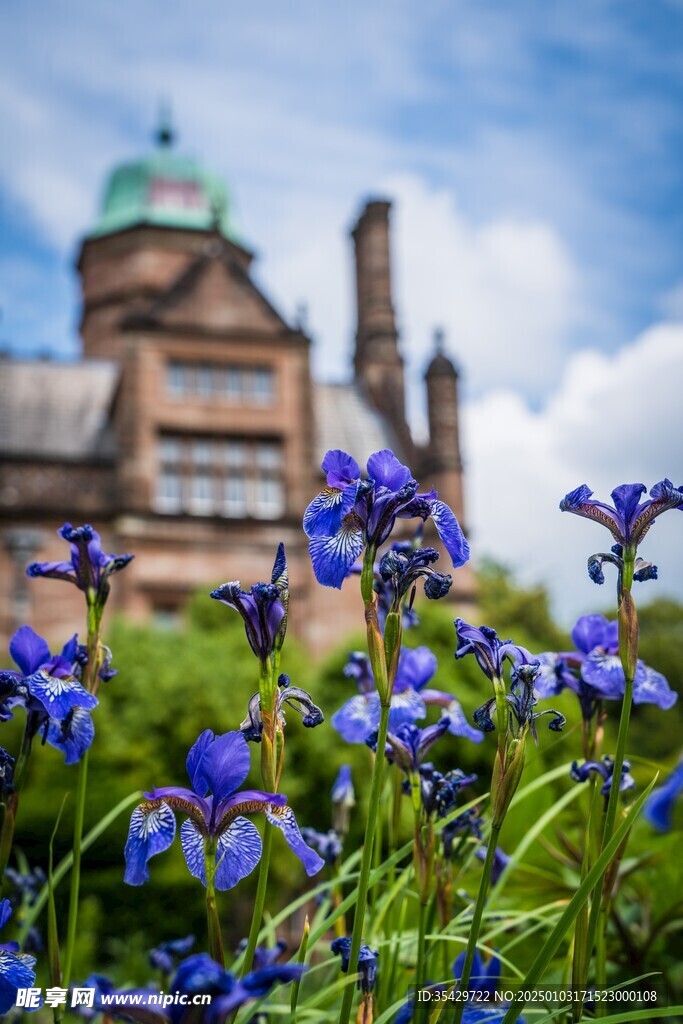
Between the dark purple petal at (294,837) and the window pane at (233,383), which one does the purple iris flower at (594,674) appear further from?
the window pane at (233,383)

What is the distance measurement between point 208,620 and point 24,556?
13.0 ft

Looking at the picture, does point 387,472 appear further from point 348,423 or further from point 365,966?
point 348,423

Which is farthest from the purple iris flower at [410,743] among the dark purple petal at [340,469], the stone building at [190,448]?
the stone building at [190,448]

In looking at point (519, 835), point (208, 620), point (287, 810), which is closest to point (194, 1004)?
point (287, 810)

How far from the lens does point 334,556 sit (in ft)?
4.42

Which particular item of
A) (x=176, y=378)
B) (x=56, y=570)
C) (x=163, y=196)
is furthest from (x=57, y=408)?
(x=56, y=570)

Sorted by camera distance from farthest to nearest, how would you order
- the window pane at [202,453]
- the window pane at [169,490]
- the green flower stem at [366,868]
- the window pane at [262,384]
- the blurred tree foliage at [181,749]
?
the window pane at [262,384], the window pane at [202,453], the window pane at [169,490], the blurred tree foliage at [181,749], the green flower stem at [366,868]

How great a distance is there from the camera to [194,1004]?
928 millimetres

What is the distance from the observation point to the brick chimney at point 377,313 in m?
21.6

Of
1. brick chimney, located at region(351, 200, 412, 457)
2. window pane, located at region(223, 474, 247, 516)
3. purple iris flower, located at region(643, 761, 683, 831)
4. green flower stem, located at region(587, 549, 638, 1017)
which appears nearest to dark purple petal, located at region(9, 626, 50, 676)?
green flower stem, located at region(587, 549, 638, 1017)

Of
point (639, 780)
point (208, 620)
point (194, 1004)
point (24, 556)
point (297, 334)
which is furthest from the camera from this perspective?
point (297, 334)

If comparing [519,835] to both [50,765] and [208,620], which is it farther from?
[208,620]

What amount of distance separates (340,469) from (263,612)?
0.21 meters

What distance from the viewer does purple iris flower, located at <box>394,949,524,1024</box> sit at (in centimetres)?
149
